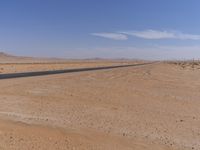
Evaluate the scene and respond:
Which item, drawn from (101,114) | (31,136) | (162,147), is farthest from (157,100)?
(31,136)

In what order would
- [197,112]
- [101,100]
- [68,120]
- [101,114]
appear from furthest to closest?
[101,100] < [197,112] < [101,114] < [68,120]

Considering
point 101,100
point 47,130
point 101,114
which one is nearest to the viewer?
point 47,130

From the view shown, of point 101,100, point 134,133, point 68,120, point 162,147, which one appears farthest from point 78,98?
point 162,147

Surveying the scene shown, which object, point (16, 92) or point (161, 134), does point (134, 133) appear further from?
point (16, 92)

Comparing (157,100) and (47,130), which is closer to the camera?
(47,130)

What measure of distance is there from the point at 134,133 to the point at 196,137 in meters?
1.76

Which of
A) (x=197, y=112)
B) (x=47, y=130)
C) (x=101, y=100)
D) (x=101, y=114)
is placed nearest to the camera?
(x=47, y=130)

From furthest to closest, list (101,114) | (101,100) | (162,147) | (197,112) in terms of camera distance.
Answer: (101,100) → (197,112) → (101,114) → (162,147)

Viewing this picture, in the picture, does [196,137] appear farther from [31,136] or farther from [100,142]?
[31,136]

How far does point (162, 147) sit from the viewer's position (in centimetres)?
784

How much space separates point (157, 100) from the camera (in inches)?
610

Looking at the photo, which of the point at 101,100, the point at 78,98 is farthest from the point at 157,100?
the point at 78,98

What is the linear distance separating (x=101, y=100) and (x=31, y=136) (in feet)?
22.6

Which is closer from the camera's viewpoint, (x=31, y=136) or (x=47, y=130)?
(x=31, y=136)
